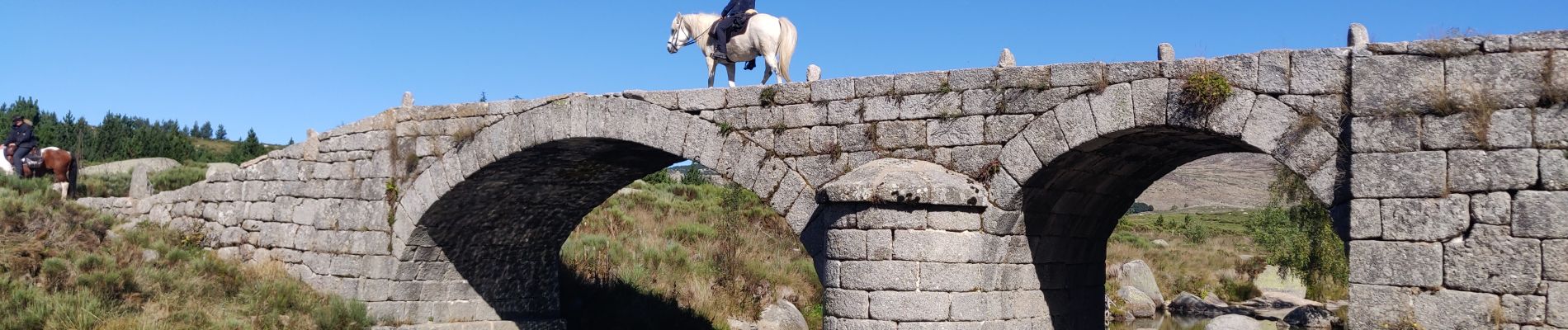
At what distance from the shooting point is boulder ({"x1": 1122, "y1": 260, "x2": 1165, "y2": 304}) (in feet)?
69.2

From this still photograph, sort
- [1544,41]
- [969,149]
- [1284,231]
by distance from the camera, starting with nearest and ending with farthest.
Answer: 1. [1544,41]
2. [969,149]
3. [1284,231]

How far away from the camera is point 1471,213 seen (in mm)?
6344

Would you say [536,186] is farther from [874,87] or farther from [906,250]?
[906,250]

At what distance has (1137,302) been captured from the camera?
19.8 metres

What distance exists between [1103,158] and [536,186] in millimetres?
6076

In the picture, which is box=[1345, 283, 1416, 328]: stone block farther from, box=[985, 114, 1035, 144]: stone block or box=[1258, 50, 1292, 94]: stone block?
box=[985, 114, 1035, 144]: stone block

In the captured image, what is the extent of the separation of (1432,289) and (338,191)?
9996 mm

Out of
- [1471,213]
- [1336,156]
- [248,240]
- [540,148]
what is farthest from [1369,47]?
[248,240]

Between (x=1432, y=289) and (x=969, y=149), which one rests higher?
(x=969, y=149)

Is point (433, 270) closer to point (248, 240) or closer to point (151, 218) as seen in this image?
point (248, 240)

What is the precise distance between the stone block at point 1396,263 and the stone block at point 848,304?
305cm

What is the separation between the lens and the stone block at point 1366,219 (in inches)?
260

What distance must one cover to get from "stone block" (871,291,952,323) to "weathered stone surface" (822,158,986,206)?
657 mm

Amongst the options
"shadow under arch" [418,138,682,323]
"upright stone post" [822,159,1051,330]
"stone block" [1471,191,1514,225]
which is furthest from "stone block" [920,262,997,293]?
"shadow under arch" [418,138,682,323]
